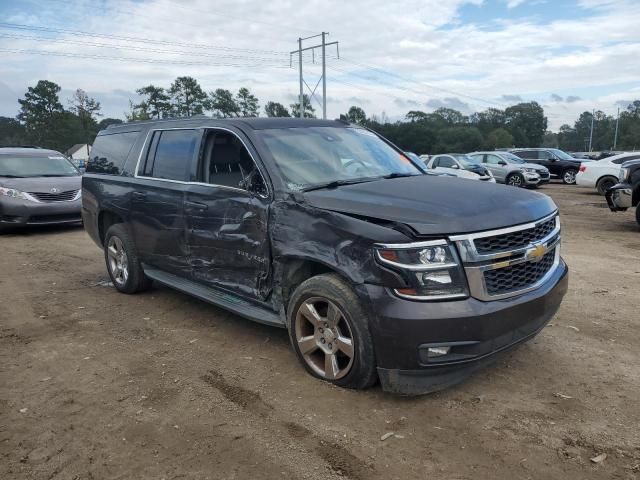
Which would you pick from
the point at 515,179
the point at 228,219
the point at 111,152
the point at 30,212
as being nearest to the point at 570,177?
the point at 515,179

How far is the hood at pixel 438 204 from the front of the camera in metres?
3.19

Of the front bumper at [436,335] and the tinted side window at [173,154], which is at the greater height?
the tinted side window at [173,154]

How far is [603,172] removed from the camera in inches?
727

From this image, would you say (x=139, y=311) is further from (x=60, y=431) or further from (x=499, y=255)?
(x=499, y=255)

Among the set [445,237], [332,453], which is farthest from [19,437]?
[445,237]

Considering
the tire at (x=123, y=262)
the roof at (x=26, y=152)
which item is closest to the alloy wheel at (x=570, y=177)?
the roof at (x=26, y=152)

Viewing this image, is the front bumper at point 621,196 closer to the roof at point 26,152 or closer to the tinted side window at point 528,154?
the roof at point 26,152

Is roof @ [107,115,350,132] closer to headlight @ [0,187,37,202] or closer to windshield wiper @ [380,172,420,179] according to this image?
windshield wiper @ [380,172,420,179]

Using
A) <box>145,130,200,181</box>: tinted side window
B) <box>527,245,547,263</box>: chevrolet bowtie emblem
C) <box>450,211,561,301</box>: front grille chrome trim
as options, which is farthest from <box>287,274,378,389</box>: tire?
<box>145,130,200,181</box>: tinted side window

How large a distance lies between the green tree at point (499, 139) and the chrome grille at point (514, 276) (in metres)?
94.5

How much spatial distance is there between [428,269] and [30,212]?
9.92m

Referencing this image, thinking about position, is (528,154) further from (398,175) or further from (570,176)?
(398,175)

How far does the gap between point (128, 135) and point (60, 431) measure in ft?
12.3

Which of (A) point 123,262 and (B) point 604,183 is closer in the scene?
(A) point 123,262
